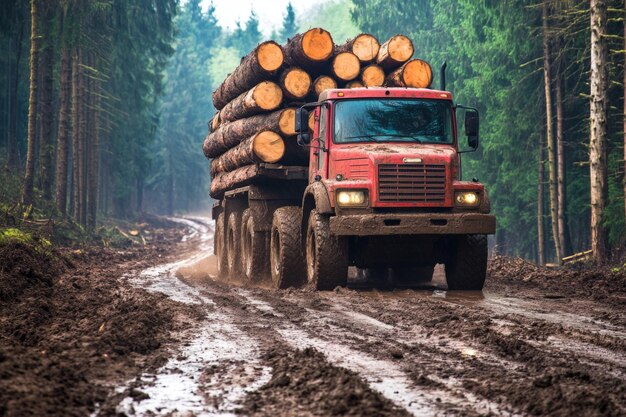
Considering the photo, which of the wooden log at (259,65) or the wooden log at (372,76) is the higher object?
the wooden log at (259,65)

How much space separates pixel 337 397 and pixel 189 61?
97055 mm

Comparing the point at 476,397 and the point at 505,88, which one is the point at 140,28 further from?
the point at 476,397

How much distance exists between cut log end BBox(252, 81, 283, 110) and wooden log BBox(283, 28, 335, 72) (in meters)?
0.66

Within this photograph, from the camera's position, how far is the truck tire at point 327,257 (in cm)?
1238

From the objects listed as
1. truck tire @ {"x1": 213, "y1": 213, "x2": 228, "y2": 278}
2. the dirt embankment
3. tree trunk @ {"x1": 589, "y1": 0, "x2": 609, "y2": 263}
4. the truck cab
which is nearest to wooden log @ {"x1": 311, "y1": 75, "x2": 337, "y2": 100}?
the truck cab

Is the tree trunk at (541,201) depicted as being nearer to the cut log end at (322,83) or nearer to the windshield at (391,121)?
the cut log end at (322,83)

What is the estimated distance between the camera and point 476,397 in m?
5.12

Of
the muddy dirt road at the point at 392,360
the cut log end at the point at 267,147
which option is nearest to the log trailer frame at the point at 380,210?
the cut log end at the point at 267,147

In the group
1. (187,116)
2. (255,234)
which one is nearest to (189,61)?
(187,116)

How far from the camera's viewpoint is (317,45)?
48.4ft

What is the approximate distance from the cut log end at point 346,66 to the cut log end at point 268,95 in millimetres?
1113

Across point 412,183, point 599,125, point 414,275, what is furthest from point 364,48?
point 599,125

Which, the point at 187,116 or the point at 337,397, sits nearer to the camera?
the point at 337,397

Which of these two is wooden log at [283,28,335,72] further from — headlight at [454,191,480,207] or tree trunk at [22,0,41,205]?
tree trunk at [22,0,41,205]
